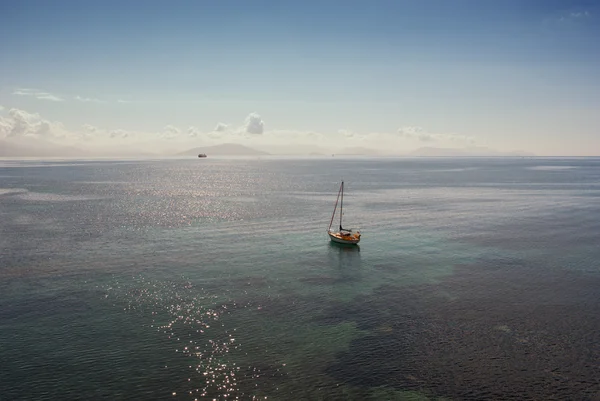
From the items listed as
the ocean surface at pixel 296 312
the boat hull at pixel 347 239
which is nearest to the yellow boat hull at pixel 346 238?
the boat hull at pixel 347 239

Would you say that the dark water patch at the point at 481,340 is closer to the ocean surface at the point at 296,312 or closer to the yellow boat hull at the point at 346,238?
the ocean surface at the point at 296,312

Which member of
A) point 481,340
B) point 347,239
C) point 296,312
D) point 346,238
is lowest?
point 481,340

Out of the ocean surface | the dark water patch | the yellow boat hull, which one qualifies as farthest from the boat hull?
the dark water patch

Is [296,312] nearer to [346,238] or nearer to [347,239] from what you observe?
[347,239]

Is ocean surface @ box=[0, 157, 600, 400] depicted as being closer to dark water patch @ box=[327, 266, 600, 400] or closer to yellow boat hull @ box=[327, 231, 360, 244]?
dark water patch @ box=[327, 266, 600, 400]

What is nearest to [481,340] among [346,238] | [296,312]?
[296,312]
